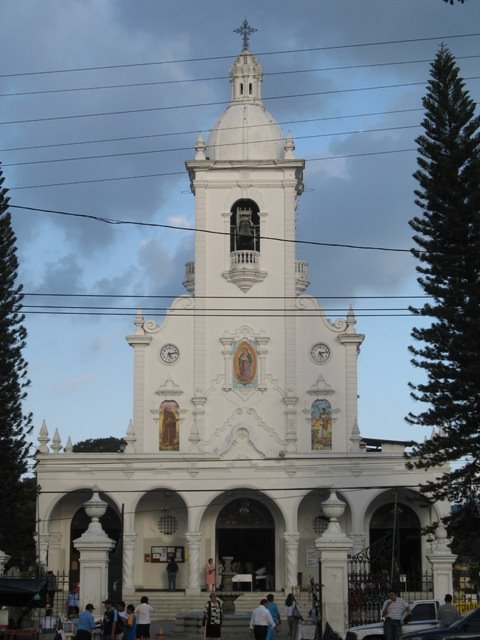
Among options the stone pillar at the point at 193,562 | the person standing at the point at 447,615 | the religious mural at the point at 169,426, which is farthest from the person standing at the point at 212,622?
the religious mural at the point at 169,426

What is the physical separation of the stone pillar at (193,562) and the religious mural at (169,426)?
3.97 meters

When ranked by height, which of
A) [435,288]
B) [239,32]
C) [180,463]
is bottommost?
[180,463]

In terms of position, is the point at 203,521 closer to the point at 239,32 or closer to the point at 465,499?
the point at 465,499

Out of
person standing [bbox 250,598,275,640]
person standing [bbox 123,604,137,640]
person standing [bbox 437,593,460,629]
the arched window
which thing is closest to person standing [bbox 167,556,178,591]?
the arched window

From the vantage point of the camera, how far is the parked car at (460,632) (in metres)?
15.5

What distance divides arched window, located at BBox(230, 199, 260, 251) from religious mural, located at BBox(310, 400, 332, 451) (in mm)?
6461

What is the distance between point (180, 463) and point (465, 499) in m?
13.1

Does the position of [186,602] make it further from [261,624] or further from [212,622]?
[261,624]

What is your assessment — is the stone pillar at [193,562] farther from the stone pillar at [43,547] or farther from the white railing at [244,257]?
the white railing at [244,257]

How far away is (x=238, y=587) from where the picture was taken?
130ft

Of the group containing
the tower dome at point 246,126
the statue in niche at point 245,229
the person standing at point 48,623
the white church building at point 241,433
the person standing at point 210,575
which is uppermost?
the tower dome at point 246,126

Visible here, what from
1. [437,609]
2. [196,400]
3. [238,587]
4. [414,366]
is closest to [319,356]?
[196,400]

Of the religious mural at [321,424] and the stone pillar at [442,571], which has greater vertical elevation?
the religious mural at [321,424]

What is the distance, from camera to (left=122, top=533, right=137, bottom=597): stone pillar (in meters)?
38.9
